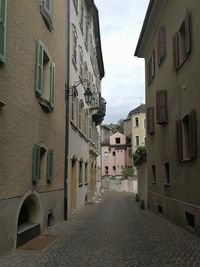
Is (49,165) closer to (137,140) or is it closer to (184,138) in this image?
(184,138)

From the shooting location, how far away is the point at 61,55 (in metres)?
14.8

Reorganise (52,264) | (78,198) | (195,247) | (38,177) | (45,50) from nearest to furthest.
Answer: (52,264) < (195,247) < (38,177) < (45,50) < (78,198)

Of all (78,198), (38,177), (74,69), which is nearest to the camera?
(38,177)

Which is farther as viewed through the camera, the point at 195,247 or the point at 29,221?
the point at 29,221

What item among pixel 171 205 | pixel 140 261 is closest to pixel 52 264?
pixel 140 261

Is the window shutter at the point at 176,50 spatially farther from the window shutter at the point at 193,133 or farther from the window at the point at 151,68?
the window at the point at 151,68

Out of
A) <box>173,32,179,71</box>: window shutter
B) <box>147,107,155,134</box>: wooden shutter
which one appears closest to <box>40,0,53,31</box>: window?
<box>173,32,179,71</box>: window shutter

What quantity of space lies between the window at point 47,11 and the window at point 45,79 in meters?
0.94

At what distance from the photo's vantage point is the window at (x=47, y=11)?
447 inches

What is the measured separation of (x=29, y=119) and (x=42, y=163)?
2199 millimetres

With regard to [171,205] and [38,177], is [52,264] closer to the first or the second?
[38,177]

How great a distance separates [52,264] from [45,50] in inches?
251

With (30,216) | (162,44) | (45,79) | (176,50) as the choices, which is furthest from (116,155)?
(30,216)

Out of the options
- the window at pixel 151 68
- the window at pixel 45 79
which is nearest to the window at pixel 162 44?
the window at pixel 151 68
